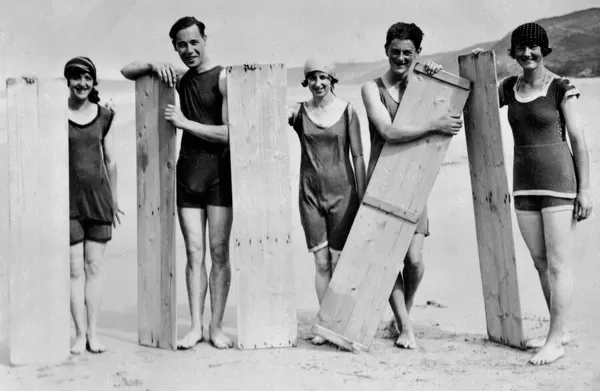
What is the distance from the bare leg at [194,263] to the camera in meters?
5.82

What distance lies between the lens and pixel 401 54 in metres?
5.76

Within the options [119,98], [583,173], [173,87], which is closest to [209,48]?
[119,98]

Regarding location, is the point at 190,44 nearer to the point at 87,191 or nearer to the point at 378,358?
the point at 87,191

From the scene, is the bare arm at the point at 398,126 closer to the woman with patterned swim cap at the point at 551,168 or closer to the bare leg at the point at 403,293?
the woman with patterned swim cap at the point at 551,168

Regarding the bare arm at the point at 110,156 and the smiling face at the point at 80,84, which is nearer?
the smiling face at the point at 80,84

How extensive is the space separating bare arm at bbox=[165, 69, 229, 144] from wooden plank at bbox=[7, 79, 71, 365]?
72 cm

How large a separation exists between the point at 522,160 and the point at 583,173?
0.40 m

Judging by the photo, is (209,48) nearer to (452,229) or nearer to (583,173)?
(452,229)

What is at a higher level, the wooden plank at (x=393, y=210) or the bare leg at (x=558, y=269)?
the wooden plank at (x=393, y=210)

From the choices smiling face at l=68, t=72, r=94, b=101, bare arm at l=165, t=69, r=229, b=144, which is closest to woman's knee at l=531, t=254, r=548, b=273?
bare arm at l=165, t=69, r=229, b=144

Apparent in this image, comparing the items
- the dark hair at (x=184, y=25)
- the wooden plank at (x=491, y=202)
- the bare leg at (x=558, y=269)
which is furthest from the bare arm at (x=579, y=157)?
the dark hair at (x=184, y=25)

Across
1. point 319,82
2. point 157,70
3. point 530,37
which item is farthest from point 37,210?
point 530,37

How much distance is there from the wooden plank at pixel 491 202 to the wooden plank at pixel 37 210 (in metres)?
2.86

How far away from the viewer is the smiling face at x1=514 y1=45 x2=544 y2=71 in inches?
215
